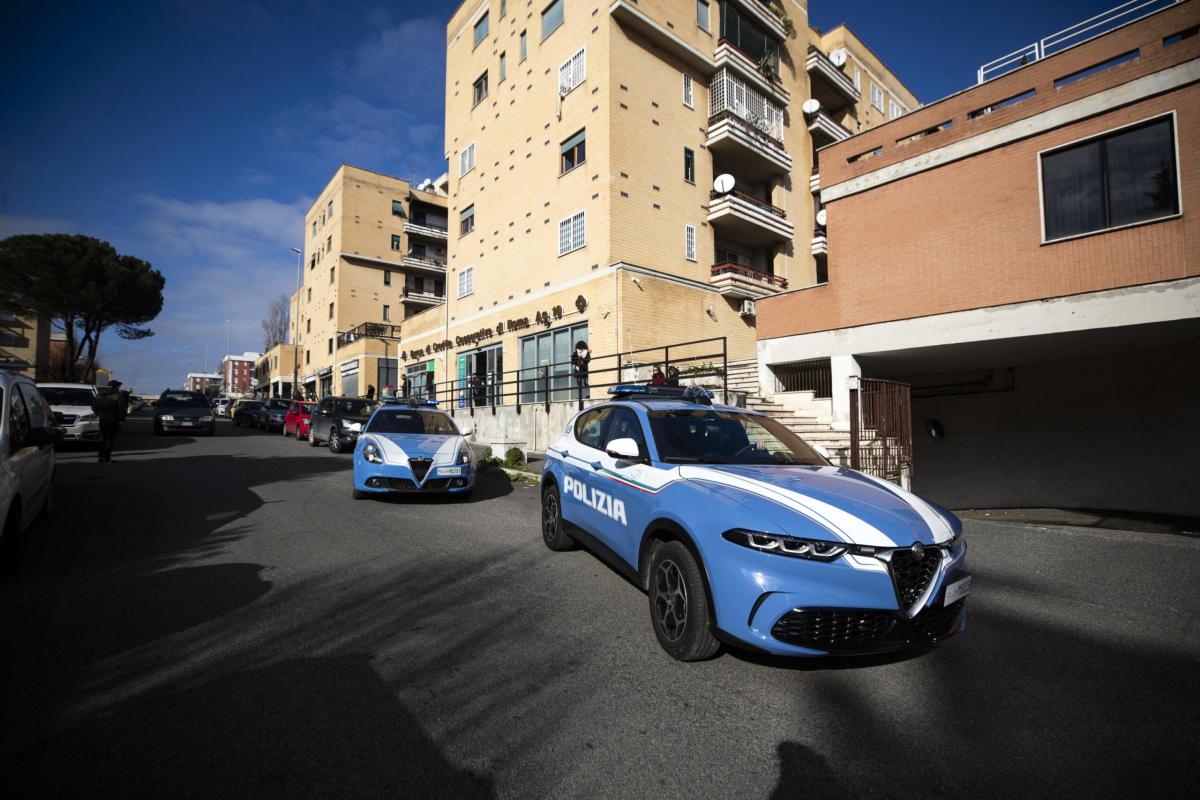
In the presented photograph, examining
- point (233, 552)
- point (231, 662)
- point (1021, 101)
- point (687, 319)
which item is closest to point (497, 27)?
point (687, 319)

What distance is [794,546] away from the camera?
115 inches

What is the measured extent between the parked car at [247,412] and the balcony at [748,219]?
24739 millimetres

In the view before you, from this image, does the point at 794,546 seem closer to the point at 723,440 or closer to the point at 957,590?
the point at 957,590

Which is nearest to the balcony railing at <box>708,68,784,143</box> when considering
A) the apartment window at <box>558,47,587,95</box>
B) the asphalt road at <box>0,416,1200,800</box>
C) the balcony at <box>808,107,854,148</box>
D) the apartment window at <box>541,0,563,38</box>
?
the balcony at <box>808,107,854,148</box>

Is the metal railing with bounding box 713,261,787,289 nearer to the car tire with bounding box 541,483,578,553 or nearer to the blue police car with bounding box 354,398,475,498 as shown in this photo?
the blue police car with bounding box 354,398,475,498

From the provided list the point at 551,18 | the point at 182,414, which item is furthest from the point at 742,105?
the point at 182,414

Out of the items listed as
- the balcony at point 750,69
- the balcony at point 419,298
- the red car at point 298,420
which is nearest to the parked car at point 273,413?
the red car at point 298,420

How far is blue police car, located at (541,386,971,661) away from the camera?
111 inches

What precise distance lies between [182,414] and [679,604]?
23.9 meters

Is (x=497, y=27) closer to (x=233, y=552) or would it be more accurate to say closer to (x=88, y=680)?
(x=233, y=552)

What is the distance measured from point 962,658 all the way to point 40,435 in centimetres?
777

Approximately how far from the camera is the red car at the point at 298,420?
21.5 m

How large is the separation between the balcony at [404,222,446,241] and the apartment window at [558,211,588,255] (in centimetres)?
2636

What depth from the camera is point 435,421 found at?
9.85 meters
